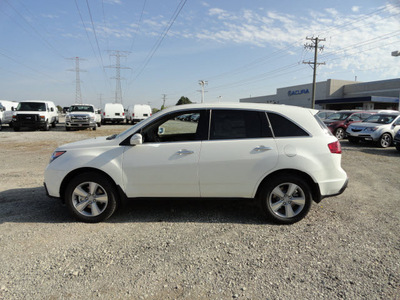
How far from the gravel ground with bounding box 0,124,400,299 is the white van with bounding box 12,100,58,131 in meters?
16.6

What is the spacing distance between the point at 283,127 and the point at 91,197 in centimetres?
294

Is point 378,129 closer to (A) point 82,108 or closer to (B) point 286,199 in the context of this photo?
(B) point 286,199

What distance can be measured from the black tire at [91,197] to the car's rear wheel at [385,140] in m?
12.8

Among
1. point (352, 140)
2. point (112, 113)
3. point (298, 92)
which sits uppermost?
point (298, 92)

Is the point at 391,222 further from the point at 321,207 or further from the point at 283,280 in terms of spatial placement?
the point at 283,280

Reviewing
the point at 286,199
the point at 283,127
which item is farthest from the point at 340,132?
the point at 286,199

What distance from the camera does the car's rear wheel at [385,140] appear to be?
494 inches

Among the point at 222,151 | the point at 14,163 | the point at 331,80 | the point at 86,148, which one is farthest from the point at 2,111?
the point at 331,80

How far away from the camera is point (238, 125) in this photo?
4000mm

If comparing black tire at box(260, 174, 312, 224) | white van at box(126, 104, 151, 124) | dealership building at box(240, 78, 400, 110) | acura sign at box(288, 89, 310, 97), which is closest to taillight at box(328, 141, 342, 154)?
black tire at box(260, 174, 312, 224)

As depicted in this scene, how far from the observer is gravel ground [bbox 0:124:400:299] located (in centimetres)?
262

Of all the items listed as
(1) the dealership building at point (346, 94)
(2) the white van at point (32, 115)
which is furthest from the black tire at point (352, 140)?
(1) the dealership building at point (346, 94)

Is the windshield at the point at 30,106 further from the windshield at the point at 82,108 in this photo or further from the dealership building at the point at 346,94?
the dealership building at the point at 346,94

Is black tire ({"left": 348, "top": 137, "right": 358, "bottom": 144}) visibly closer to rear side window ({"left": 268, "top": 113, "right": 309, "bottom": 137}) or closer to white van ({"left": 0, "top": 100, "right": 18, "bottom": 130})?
rear side window ({"left": 268, "top": 113, "right": 309, "bottom": 137})
